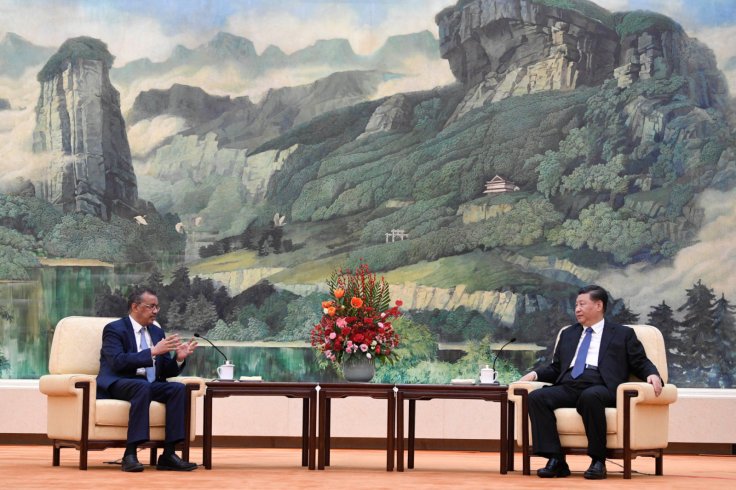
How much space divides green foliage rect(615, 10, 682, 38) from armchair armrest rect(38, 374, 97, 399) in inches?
223

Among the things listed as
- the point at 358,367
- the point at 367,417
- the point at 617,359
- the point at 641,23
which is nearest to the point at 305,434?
the point at 358,367

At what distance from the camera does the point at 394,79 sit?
10188mm

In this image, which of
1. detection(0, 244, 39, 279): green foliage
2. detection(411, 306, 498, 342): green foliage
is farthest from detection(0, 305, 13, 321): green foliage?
detection(411, 306, 498, 342): green foliage

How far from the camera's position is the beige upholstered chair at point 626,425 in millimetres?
6391

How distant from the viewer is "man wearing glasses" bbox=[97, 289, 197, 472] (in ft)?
21.1

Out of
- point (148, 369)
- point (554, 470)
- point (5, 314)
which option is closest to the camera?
point (554, 470)

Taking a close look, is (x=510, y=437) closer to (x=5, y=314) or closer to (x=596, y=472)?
(x=596, y=472)

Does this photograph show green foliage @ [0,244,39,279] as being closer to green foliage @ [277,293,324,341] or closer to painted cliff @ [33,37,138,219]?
painted cliff @ [33,37,138,219]

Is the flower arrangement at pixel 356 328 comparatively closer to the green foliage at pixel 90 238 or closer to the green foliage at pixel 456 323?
the green foliage at pixel 456 323

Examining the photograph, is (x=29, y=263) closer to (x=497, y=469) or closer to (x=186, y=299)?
(x=186, y=299)

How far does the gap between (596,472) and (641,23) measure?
501 centimetres

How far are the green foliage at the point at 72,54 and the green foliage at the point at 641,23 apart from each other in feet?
14.1

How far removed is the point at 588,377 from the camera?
6711 mm

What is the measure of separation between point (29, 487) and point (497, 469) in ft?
9.49
